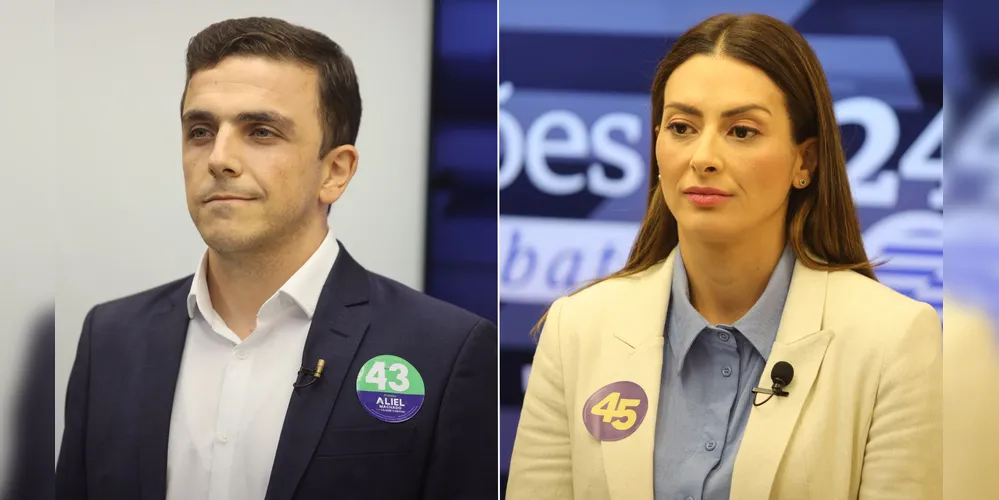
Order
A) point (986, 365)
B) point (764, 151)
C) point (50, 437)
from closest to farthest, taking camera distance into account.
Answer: point (764, 151)
point (986, 365)
point (50, 437)

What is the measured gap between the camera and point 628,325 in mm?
3250

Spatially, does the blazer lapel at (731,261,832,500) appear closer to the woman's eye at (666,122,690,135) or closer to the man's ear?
the woman's eye at (666,122,690,135)

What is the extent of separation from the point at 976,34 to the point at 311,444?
2280mm

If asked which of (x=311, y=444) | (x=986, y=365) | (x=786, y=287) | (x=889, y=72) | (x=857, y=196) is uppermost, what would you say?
(x=889, y=72)

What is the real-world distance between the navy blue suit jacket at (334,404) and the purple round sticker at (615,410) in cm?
36

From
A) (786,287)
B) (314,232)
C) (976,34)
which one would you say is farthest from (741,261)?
(314,232)

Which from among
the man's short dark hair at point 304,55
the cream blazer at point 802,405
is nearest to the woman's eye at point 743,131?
the cream blazer at point 802,405

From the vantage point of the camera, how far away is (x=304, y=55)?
3420mm

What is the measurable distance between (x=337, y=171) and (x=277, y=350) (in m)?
0.56

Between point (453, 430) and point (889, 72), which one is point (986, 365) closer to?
point (889, 72)

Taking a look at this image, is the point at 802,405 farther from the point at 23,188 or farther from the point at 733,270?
the point at 23,188

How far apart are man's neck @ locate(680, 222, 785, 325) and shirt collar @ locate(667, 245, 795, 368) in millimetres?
33

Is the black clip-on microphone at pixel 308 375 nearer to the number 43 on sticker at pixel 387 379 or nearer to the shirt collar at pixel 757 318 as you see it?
the number 43 on sticker at pixel 387 379

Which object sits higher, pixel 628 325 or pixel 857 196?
pixel 857 196
